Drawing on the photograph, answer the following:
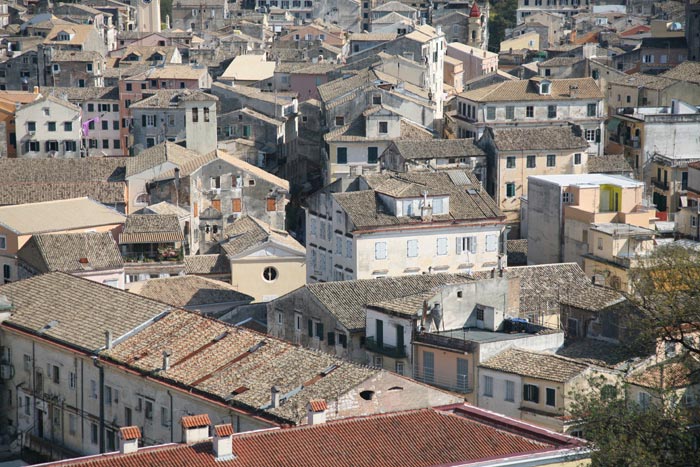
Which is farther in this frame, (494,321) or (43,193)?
(43,193)

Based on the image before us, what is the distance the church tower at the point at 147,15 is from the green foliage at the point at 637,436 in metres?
147

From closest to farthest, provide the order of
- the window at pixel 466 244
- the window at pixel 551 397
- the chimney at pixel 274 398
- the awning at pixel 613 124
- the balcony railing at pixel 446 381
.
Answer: the chimney at pixel 274 398, the window at pixel 551 397, the balcony railing at pixel 446 381, the window at pixel 466 244, the awning at pixel 613 124

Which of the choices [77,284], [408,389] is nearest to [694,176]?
[77,284]

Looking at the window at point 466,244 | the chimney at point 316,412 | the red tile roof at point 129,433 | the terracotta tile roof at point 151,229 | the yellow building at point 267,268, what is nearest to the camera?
the red tile roof at point 129,433

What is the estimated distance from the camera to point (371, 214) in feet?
253

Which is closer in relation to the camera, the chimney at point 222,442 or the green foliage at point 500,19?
the chimney at point 222,442

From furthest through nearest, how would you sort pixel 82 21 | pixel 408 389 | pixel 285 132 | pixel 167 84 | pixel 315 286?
pixel 82 21 < pixel 167 84 < pixel 285 132 < pixel 315 286 < pixel 408 389

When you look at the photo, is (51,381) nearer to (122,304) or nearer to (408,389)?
(122,304)

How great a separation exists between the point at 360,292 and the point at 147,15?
126 metres

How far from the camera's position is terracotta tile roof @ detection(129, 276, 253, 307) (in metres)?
76.0

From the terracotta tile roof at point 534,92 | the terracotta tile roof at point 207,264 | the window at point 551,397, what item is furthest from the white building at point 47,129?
the window at point 551,397

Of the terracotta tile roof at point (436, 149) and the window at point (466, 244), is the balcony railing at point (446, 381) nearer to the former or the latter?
the window at point (466, 244)

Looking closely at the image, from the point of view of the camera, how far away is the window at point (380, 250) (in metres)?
76.6

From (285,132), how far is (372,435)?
6771 cm
